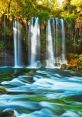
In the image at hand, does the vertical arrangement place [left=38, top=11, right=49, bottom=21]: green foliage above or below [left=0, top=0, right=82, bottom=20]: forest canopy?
below

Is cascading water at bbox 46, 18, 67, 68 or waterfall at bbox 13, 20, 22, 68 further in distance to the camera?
cascading water at bbox 46, 18, 67, 68

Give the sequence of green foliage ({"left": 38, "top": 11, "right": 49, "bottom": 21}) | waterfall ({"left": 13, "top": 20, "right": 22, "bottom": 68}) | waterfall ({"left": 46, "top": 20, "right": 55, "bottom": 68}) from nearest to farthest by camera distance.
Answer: waterfall ({"left": 13, "top": 20, "right": 22, "bottom": 68}), waterfall ({"left": 46, "top": 20, "right": 55, "bottom": 68}), green foliage ({"left": 38, "top": 11, "right": 49, "bottom": 21})

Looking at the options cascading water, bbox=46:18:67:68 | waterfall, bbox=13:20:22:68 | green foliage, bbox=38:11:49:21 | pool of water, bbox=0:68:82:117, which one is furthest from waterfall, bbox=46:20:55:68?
pool of water, bbox=0:68:82:117

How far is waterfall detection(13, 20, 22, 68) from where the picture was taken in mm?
20516

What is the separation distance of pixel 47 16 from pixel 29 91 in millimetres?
9878

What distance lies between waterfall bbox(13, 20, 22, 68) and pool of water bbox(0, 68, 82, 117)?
3.29 meters

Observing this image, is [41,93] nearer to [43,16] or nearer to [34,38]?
[34,38]

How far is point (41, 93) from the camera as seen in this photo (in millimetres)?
11992

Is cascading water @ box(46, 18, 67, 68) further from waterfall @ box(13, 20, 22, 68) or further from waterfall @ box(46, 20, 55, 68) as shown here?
waterfall @ box(13, 20, 22, 68)

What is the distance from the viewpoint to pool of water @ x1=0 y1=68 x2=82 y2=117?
9.55 metres

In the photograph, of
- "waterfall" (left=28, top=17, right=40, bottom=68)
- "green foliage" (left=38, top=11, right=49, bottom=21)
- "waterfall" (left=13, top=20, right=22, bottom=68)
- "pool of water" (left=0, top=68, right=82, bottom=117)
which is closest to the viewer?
"pool of water" (left=0, top=68, right=82, bottom=117)

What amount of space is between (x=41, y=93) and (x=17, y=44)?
9228 millimetres

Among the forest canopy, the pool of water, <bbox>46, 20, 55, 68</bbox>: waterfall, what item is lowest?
the pool of water

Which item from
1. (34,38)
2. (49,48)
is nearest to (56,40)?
(49,48)
